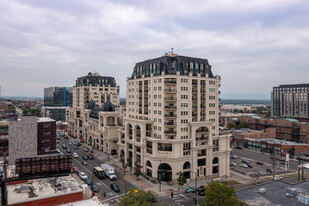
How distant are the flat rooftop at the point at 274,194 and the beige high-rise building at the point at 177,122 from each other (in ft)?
86.9

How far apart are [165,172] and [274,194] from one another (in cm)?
3506

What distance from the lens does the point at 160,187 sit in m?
71.5

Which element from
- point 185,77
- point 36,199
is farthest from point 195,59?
point 36,199

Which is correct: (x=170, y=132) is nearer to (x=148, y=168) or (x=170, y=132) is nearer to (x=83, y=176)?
(x=148, y=168)

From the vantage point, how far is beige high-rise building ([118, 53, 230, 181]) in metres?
78.8

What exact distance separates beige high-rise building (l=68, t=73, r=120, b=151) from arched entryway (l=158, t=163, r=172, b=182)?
42933mm

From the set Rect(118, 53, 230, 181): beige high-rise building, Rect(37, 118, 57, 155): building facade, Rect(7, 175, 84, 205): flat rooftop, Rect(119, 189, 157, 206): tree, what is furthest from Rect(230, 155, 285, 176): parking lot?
Rect(37, 118, 57, 155): building facade

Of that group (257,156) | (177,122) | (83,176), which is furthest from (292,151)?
(83,176)

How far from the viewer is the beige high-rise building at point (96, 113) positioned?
387 ft

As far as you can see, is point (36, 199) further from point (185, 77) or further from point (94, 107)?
point (94, 107)

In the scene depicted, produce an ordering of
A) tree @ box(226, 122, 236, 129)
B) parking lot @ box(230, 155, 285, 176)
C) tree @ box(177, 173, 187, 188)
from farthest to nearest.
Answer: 1. tree @ box(226, 122, 236, 129)
2. parking lot @ box(230, 155, 285, 176)
3. tree @ box(177, 173, 187, 188)

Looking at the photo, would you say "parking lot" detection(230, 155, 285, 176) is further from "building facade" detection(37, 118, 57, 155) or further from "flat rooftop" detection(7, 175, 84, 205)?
"building facade" detection(37, 118, 57, 155)

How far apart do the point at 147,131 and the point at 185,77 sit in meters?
23.7

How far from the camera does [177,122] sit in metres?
78.9
